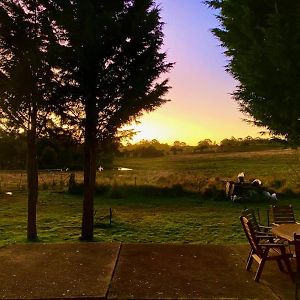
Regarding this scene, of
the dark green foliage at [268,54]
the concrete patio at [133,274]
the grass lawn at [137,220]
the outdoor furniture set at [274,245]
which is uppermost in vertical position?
the dark green foliage at [268,54]

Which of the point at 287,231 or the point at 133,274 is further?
the point at 287,231

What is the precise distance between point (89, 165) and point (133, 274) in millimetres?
6067

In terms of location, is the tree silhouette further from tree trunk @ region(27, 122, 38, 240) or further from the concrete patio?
the concrete patio

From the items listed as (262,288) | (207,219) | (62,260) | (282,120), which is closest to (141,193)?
(207,219)

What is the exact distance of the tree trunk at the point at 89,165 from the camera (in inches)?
458

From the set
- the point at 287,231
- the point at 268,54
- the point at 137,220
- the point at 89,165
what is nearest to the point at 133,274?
the point at 287,231

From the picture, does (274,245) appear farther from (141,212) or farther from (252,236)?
(141,212)

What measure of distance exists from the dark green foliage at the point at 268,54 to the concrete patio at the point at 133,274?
9.91 ft

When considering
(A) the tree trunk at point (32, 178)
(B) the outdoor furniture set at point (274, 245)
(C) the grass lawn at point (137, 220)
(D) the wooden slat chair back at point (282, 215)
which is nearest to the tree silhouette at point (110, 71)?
(A) the tree trunk at point (32, 178)

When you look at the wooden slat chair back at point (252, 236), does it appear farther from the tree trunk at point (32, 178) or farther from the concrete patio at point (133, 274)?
the tree trunk at point (32, 178)

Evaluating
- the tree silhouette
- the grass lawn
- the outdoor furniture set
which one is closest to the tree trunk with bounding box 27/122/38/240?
the grass lawn

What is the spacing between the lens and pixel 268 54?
7.93m

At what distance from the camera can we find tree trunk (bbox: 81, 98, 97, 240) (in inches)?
458

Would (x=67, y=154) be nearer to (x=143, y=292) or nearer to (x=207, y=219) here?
(x=207, y=219)
